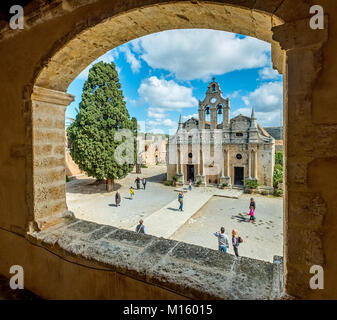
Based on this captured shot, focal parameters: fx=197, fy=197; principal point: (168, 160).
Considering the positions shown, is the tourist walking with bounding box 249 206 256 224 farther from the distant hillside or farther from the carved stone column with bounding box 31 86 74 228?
the distant hillside

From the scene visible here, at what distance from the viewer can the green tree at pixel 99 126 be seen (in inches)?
501

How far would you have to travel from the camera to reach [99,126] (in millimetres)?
13102

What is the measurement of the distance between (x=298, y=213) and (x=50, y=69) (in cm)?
224

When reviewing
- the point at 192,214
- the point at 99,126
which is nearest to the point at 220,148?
the point at 192,214

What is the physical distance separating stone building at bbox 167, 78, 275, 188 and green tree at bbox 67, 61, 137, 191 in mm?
5730

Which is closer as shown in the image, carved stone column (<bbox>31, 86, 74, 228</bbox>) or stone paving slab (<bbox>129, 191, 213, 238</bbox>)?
carved stone column (<bbox>31, 86, 74, 228</bbox>)

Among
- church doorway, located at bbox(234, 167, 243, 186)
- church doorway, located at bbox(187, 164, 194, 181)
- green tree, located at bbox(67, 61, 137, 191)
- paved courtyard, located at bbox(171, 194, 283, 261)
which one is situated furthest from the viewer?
church doorway, located at bbox(187, 164, 194, 181)

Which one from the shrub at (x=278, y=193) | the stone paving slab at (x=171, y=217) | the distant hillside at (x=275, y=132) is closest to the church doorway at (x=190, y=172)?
the stone paving slab at (x=171, y=217)

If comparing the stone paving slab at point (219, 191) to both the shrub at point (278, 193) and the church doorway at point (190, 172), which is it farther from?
the shrub at point (278, 193)

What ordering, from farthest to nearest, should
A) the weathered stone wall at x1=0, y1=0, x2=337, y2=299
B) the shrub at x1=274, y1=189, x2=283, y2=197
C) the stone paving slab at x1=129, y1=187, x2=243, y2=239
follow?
the shrub at x1=274, y1=189, x2=283, y2=197 < the stone paving slab at x1=129, y1=187, x2=243, y2=239 < the weathered stone wall at x1=0, y1=0, x2=337, y2=299

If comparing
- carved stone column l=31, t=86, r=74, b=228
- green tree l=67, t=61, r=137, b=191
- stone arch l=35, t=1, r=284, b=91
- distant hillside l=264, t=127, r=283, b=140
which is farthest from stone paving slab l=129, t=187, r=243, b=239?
distant hillside l=264, t=127, r=283, b=140

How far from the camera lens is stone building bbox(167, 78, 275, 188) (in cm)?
1534

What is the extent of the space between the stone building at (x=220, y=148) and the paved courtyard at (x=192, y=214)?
1649mm
